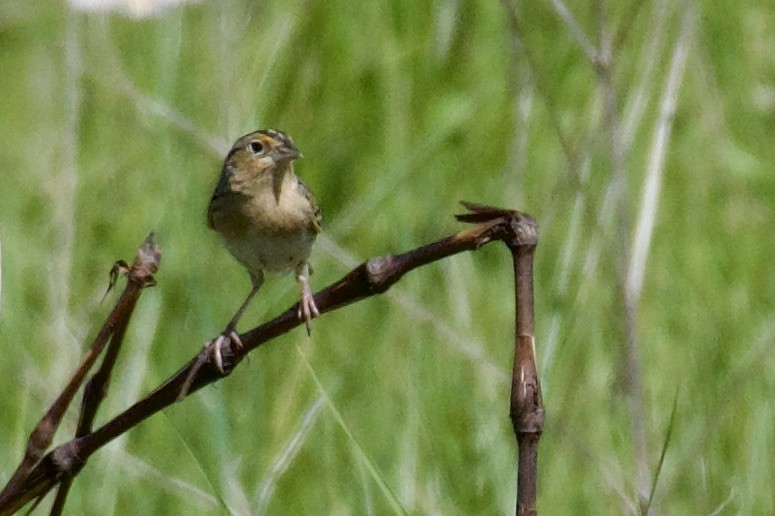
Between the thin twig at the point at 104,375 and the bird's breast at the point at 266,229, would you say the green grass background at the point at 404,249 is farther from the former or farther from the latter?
the thin twig at the point at 104,375

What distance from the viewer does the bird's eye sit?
7.51ft

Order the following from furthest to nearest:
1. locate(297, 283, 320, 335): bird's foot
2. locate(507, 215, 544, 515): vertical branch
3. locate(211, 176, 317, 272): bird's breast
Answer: locate(211, 176, 317, 272): bird's breast, locate(297, 283, 320, 335): bird's foot, locate(507, 215, 544, 515): vertical branch

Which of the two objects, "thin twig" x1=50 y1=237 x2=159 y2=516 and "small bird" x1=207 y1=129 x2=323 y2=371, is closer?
"thin twig" x1=50 y1=237 x2=159 y2=516

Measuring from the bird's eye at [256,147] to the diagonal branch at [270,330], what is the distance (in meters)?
1.26

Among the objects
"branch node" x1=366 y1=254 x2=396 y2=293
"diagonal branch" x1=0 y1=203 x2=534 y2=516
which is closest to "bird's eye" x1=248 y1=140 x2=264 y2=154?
"diagonal branch" x1=0 y1=203 x2=534 y2=516

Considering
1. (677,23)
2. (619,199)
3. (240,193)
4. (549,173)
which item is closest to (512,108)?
(549,173)

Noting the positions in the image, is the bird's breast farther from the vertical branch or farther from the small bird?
the vertical branch

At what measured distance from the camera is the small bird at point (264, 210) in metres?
2.19

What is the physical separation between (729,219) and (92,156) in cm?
143

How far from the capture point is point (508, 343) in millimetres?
2486

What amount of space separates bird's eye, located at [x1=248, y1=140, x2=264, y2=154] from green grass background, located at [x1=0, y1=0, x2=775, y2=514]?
8 cm

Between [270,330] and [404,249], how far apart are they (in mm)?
1496

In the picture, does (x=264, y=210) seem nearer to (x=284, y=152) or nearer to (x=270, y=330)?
(x=284, y=152)

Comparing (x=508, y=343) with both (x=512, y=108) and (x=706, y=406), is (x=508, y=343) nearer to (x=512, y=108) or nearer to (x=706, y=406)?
(x=706, y=406)
